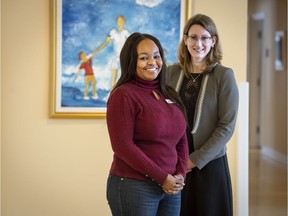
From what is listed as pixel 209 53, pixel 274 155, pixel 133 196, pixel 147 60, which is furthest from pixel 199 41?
pixel 274 155

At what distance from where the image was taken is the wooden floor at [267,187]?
473 centimetres

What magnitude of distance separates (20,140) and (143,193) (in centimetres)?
182

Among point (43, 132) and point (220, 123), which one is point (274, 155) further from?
point (220, 123)

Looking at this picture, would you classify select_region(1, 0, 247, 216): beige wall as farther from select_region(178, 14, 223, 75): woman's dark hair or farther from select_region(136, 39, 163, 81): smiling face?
select_region(136, 39, 163, 81): smiling face

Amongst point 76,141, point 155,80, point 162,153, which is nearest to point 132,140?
point 162,153

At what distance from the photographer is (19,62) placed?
11.4 ft

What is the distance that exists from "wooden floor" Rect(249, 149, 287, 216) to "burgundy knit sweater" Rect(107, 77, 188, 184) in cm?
281

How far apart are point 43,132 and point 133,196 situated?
1766mm

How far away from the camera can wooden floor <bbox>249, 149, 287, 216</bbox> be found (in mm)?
4730

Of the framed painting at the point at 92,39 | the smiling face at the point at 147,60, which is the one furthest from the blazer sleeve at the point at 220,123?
the framed painting at the point at 92,39

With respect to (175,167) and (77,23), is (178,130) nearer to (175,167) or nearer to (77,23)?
(175,167)

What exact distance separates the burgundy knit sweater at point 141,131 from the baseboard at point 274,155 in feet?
18.1

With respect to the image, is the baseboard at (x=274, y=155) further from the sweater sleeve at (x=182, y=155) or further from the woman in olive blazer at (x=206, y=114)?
the sweater sleeve at (x=182, y=155)

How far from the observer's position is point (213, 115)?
8.21 ft
